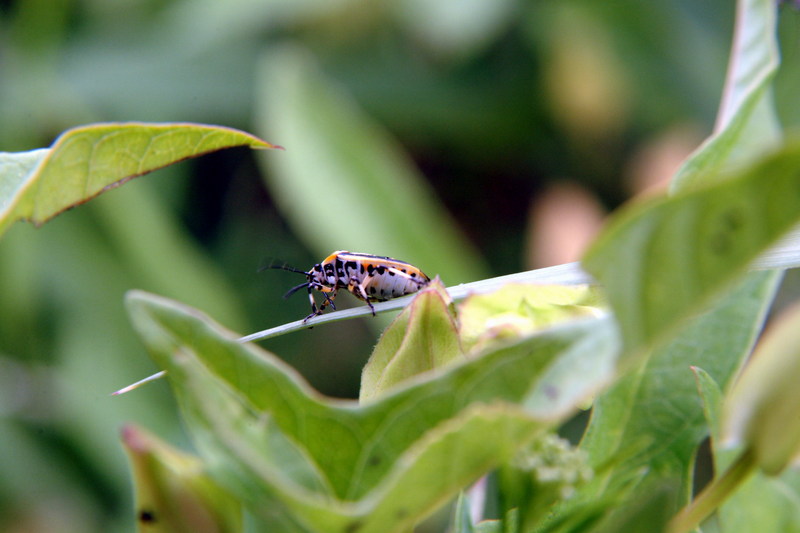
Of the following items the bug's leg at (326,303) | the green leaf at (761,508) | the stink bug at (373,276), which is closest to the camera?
the green leaf at (761,508)

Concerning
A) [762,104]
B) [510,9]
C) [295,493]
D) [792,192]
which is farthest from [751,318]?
[510,9]

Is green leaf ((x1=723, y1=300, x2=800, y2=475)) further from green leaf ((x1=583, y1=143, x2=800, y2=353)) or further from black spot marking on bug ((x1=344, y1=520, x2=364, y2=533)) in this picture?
black spot marking on bug ((x1=344, y1=520, x2=364, y2=533))

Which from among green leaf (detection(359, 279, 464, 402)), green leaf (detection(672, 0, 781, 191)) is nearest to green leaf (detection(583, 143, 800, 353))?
green leaf (detection(359, 279, 464, 402))

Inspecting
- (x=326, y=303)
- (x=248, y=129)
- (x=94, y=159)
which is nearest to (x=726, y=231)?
(x=94, y=159)

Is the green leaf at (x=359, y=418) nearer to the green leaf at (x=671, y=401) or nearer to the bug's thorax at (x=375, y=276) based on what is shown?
the green leaf at (x=671, y=401)

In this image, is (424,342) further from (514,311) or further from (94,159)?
(94,159)

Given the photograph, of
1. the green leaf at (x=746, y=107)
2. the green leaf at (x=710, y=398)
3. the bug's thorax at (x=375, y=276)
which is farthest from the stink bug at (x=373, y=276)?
the green leaf at (x=710, y=398)
